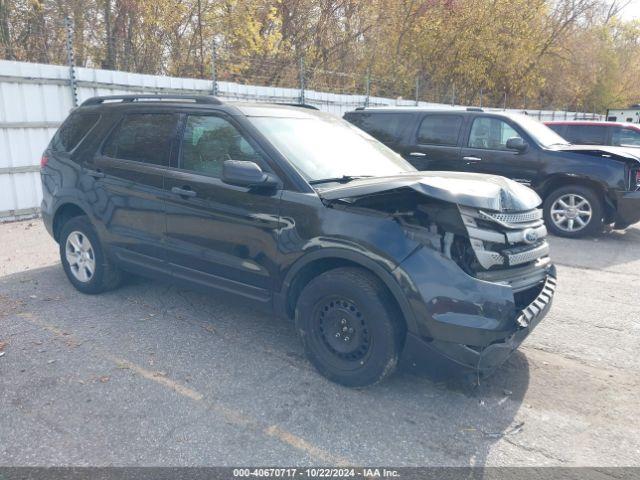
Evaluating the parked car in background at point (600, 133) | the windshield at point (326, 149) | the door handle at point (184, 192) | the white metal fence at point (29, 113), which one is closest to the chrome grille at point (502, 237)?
the windshield at point (326, 149)

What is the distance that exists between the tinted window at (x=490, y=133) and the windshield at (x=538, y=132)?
25 cm

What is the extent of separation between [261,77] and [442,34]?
11883mm

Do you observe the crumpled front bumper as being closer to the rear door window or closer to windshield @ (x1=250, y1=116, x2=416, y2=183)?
windshield @ (x1=250, y1=116, x2=416, y2=183)

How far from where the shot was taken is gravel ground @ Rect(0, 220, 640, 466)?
281 centimetres

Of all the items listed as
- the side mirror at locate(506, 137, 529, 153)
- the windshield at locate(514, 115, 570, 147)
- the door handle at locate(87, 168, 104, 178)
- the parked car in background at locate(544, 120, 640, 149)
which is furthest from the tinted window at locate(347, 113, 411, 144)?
the door handle at locate(87, 168, 104, 178)

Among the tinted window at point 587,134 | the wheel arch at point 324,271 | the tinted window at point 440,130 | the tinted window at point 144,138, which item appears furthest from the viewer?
the tinted window at point 587,134

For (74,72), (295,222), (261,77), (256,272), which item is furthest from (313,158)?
(261,77)

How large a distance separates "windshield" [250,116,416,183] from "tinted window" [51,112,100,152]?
2106 mm

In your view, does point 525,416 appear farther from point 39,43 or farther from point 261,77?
point 261,77

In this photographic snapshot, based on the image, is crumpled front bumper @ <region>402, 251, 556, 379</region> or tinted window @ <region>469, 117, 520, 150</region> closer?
crumpled front bumper @ <region>402, 251, 556, 379</region>

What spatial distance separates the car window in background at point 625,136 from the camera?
37.3 ft

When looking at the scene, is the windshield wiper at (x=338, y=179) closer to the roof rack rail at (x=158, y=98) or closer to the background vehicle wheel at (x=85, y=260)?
the roof rack rail at (x=158, y=98)

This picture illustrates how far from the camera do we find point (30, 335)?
13.8ft

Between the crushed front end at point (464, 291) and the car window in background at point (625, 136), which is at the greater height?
the car window in background at point (625, 136)
